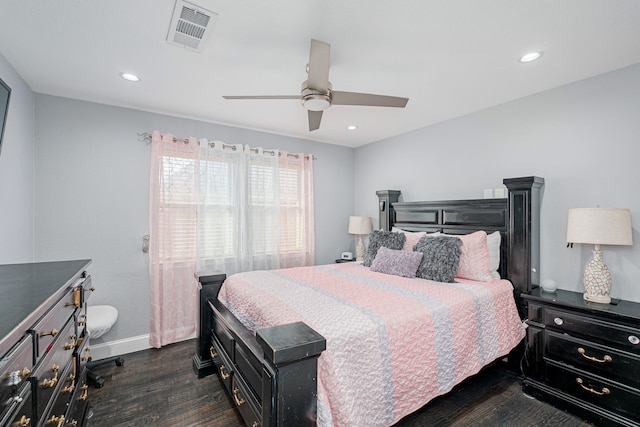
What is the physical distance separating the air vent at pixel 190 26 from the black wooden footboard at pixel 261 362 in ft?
5.85

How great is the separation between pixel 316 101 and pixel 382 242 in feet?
6.14

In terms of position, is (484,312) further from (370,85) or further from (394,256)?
(370,85)

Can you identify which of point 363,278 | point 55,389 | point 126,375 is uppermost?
point 363,278

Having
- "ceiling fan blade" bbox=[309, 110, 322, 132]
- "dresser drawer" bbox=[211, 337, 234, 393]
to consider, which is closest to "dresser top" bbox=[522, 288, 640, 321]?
"ceiling fan blade" bbox=[309, 110, 322, 132]

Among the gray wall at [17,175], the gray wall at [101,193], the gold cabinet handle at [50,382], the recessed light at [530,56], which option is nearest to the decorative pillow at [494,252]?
the recessed light at [530,56]

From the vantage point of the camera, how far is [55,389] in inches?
49.7

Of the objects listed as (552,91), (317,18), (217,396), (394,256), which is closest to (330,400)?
(217,396)

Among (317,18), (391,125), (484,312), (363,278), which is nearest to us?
(317,18)

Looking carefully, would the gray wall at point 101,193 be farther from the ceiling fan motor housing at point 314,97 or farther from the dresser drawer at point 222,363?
the ceiling fan motor housing at point 314,97

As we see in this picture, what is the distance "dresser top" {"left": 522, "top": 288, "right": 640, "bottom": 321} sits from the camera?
1.93 metres

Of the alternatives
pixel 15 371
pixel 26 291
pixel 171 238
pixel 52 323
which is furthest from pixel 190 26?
pixel 171 238

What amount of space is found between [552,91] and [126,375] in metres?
4.67

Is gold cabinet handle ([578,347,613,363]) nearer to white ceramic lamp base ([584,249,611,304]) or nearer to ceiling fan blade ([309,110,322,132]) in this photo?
white ceramic lamp base ([584,249,611,304])

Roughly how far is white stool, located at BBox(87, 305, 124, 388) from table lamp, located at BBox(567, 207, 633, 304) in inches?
153
